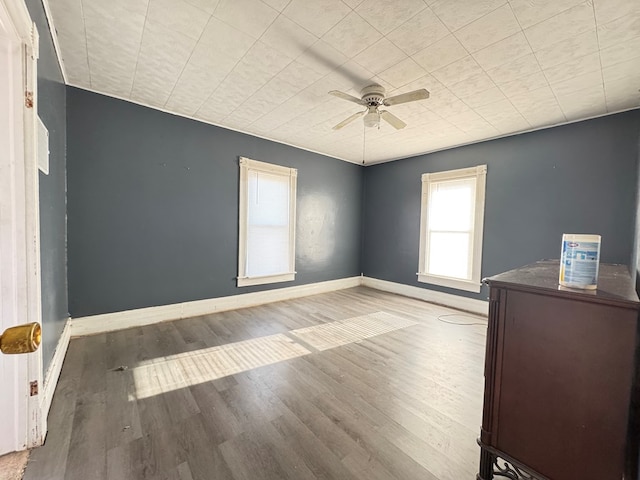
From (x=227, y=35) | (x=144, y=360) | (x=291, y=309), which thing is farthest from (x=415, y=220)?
(x=144, y=360)

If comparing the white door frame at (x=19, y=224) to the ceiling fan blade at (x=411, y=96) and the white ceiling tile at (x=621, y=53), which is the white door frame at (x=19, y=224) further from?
the white ceiling tile at (x=621, y=53)

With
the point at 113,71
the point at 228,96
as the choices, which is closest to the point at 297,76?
the point at 228,96

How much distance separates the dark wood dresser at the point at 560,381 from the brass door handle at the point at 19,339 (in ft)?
5.38

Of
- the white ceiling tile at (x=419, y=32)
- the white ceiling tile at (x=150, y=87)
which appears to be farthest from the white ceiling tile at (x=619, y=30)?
the white ceiling tile at (x=150, y=87)

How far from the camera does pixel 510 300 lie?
121cm

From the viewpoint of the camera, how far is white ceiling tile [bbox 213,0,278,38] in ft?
5.62

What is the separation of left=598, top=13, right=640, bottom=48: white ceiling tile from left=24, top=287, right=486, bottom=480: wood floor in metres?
2.75

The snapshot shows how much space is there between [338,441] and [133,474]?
1.07m

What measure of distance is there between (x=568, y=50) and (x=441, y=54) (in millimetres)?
930

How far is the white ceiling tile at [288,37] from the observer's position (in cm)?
188

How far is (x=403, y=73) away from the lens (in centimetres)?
241

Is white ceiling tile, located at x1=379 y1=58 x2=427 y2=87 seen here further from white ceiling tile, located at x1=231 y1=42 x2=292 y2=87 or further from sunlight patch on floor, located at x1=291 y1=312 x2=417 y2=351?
sunlight patch on floor, located at x1=291 y1=312 x2=417 y2=351

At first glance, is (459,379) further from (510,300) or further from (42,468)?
(42,468)

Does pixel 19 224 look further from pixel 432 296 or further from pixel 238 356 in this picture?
pixel 432 296
